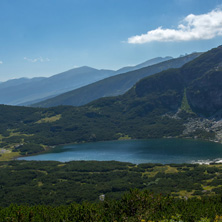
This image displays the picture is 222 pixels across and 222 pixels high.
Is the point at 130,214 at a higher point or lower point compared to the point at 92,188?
higher

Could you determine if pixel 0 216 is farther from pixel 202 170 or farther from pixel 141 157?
pixel 141 157

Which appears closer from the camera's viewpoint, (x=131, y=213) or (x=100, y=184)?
(x=131, y=213)

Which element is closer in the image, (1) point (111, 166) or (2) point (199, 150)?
(1) point (111, 166)

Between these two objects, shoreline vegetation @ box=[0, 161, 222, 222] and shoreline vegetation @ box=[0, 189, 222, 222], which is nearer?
shoreline vegetation @ box=[0, 189, 222, 222]

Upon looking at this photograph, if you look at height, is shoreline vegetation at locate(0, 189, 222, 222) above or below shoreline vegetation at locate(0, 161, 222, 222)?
above

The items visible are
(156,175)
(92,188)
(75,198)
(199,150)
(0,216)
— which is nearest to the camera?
(0,216)

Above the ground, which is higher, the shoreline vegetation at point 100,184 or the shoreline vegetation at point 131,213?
the shoreline vegetation at point 131,213

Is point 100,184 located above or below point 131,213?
below

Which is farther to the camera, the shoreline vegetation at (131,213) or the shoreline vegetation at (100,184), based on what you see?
the shoreline vegetation at (100,184)

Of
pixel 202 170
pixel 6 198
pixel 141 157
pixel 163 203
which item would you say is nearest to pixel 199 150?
pixel 141 157

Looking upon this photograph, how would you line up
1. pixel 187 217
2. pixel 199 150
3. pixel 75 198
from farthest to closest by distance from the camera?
pixel 199 150
pixel 75 198
pixel 187 217
